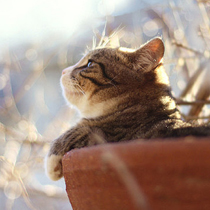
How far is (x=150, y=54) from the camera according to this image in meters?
1.25

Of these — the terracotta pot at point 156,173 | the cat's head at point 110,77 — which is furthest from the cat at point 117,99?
the terracotta pot at point 156,173

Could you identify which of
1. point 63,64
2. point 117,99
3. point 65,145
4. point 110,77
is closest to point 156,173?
point 65,145

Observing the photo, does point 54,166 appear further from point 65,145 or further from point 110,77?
point 110,77

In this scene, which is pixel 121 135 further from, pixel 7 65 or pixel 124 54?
pixel 7 65

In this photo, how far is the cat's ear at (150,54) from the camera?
1210 mm

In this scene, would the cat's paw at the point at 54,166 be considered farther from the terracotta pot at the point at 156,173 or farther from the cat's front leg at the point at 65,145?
the terracotta pot at the point at 156,173

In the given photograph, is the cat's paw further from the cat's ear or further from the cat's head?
the cat's ear

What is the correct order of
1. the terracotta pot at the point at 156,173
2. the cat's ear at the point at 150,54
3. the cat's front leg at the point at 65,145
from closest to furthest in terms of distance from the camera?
the terracotta pot at the point at 156,173 < the cat's front leg at the point at 65,145 < the cat's ear at the point at 150,54

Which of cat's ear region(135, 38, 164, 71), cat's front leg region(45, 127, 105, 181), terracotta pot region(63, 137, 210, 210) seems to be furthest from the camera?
cat's ear region(135, 38, 164, 71)

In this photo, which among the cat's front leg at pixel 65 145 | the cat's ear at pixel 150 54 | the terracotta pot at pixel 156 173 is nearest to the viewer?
the terracotta pot at pixel 156 173

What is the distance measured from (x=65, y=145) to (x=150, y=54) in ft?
1.95

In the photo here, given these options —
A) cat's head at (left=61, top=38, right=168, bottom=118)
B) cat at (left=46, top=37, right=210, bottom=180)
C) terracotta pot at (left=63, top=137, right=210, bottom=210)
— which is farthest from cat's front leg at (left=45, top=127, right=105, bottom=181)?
terracotta pot at (left=63, top=137, right=210, bottom=210)

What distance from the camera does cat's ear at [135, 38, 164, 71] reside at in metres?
1.21

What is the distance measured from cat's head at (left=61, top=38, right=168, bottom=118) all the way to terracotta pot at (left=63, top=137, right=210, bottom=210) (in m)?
0.64
